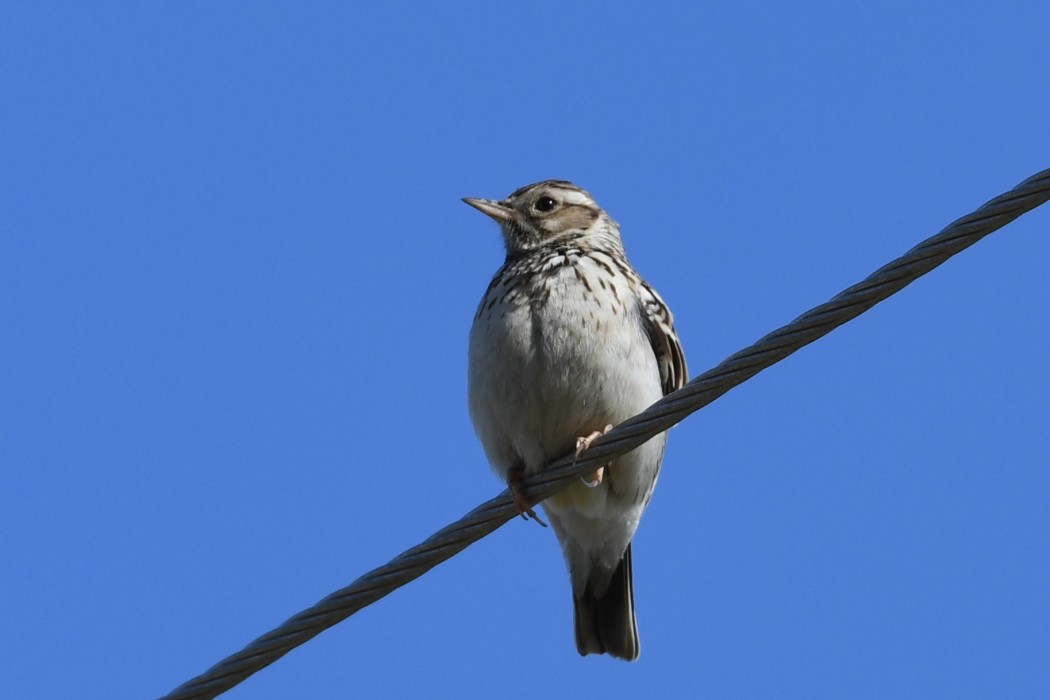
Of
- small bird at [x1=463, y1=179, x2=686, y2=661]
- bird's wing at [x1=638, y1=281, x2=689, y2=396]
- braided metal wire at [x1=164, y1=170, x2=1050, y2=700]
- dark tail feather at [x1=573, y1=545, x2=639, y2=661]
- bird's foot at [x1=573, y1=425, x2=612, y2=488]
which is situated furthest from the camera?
dark tail feather at [x1=573, y1=545, x2=639, y2=661]

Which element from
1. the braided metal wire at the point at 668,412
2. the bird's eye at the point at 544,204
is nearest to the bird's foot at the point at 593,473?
the braided metal wire at the point at 668,412

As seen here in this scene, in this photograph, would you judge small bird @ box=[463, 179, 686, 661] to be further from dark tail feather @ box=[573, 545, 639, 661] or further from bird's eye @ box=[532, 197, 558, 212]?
bird's eye @ box=[532, 197, 558, 212]

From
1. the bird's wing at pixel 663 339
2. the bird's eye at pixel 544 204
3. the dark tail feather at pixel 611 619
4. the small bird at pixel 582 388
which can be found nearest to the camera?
the small bird at pixel 582 388

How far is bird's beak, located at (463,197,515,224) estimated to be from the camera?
36.1ft

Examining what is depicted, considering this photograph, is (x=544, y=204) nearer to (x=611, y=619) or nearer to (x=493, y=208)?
(x=493, y=208)

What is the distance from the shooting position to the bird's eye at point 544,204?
1102cm

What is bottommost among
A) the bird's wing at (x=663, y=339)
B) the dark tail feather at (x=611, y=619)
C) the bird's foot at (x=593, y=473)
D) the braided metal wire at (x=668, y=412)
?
the braided metal wire at (x=668, y=412)

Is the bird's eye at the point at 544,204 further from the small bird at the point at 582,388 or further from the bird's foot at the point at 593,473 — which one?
the bird's foot at the point at 593,473

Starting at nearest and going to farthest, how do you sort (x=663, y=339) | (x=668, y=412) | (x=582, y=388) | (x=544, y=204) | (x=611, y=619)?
(x=668, y=412) < (x=582, y=388) < (x=663, y=339) < (x=611, y=619) < (x=544, y=204)

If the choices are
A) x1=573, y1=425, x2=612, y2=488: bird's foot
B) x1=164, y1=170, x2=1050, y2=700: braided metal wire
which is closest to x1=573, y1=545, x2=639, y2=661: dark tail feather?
x1=573, y1=425, x2=612, y2=488: bird's foot

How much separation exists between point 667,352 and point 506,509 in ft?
8.81

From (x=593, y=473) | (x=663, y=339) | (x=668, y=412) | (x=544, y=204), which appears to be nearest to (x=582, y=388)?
(x=593, y=473)

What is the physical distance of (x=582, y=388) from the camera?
8.95 meters

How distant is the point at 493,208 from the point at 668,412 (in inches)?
180
